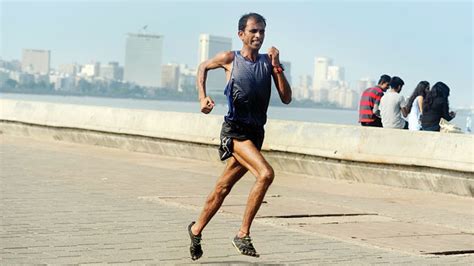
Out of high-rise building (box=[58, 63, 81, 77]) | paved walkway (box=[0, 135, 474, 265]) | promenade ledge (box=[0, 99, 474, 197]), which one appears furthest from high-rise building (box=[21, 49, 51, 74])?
paved walkway (box=[0, 135, 474, 265])

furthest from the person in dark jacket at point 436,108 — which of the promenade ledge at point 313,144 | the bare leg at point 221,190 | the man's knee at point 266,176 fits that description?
the man's knee at point 266,176

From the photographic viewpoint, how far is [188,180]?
14984 mm

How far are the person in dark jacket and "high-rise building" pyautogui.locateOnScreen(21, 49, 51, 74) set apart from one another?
3859 inches

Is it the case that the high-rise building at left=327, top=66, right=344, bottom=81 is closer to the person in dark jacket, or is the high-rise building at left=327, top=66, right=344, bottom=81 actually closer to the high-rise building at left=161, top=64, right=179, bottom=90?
the high-rise building at left=161, top=64, right=179, bottom=90

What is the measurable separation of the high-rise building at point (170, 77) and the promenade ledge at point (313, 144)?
8473 centimetres

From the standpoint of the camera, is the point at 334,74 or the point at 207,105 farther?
the point at 334,74

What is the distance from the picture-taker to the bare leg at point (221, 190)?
8289 mm

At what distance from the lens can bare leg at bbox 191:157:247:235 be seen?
829 cm

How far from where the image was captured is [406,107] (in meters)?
17.5

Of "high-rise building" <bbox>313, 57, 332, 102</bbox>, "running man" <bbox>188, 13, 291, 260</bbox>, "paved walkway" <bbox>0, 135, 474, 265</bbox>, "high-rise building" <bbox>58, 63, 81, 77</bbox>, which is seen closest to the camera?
"running man" <bbox>188, 13, 291, 260</bbox>

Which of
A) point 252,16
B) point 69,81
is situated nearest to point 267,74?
point 252,16

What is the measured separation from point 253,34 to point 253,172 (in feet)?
3.37

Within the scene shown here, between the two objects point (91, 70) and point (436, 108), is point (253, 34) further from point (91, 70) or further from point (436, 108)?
point (91, 70)

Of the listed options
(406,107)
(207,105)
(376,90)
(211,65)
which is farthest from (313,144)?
(207,105)
